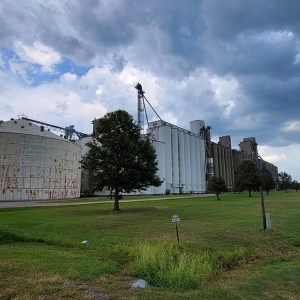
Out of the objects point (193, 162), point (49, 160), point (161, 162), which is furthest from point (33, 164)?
point (193, 162)

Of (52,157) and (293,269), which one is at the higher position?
(52,157)

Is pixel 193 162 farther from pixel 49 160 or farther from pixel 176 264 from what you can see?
pixel 176 264

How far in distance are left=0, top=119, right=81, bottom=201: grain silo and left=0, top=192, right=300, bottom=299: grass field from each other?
5157 centimetres

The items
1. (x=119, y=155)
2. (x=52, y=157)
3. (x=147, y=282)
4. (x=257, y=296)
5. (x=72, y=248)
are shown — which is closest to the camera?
(x=257, y=296)

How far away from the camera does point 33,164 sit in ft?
239

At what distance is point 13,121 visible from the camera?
81.0m

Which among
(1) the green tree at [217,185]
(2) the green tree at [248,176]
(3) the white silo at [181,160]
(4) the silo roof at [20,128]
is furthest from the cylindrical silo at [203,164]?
(4) the silo roof at [20,128]

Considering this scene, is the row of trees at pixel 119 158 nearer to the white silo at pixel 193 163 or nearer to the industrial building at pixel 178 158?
the industrial building at pixel 178 158

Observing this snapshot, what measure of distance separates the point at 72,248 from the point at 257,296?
8582mm

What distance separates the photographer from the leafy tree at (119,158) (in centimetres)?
3288

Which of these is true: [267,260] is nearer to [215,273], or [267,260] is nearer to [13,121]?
[215,273]

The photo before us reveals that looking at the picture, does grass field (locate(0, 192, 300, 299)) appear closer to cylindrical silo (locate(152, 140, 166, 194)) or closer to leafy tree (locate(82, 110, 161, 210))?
leafy tree (locate(82, 110, 161, 210))

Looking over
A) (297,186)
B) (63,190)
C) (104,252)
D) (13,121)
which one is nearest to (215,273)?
(104,252)

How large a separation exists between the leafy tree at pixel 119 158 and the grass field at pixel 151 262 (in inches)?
480
